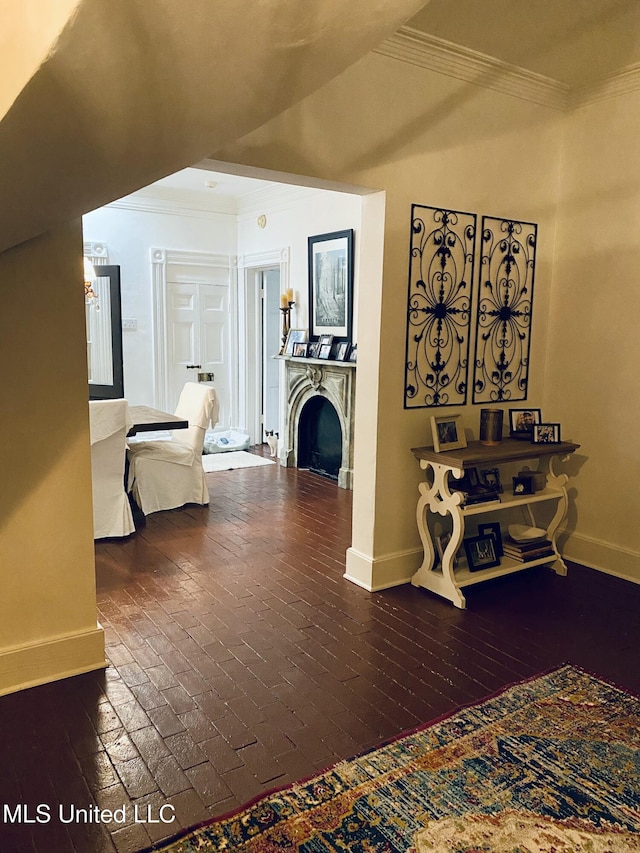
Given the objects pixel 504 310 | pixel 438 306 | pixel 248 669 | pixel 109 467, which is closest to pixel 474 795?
pixel 248 669

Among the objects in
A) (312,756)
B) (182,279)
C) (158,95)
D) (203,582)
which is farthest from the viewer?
(182,279)

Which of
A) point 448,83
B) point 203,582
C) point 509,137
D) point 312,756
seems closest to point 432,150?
point 448,83

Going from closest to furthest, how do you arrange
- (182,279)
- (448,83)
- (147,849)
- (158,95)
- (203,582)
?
(158,95), (147,849), (448,83), (203,582), (182,279)

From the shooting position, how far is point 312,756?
209 centimetres

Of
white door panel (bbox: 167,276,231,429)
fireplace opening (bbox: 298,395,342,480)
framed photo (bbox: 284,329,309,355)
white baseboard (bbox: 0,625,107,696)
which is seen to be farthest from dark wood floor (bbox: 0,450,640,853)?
white door panel (bbox: 167,276,231,429)

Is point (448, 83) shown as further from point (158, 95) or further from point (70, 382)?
point (158, 95)

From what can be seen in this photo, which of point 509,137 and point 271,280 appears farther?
point 271,280

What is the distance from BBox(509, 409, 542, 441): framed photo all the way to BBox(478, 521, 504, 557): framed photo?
0.54 m

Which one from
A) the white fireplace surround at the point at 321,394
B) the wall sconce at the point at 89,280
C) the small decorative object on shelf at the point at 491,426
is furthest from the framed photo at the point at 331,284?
the small decorative object on shelf at the point at 491,426

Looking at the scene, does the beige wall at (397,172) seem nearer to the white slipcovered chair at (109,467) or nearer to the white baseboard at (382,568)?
the white baseboard at (382,568)

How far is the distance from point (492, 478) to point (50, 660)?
245 centimetres

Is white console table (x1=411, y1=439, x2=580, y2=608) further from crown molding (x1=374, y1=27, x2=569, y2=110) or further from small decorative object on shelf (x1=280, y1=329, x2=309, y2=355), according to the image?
small decorative object on shelf (x1=280, y1=329, x2=309, y2=355)

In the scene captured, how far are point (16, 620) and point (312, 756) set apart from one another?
4.09 ft

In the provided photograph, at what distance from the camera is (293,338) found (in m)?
6.31
